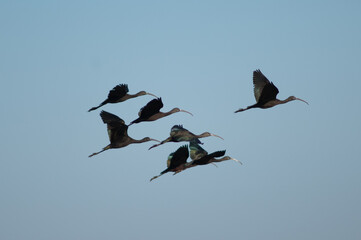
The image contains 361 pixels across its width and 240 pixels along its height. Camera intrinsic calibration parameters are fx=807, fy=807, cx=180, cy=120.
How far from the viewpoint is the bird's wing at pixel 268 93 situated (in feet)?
154

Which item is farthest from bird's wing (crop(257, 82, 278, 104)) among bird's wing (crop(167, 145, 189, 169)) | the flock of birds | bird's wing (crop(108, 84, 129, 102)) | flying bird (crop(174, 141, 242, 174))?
bird's wing (crop(108, 84, 129, 102))

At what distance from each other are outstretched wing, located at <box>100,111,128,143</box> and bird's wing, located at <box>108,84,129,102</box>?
40.1 inches

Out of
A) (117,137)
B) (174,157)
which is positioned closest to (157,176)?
(174,157)

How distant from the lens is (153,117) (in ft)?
155

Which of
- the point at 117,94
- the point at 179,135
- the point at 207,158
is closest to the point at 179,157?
the point at 207,158

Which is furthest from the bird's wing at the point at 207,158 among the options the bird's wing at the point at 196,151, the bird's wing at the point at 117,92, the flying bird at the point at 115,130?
the bird's wing at the point at 117,92

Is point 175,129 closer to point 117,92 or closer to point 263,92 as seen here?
point 117,92

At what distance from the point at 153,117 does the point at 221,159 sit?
469 centimetres

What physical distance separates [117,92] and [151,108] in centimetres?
242

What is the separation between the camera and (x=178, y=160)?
4481 centimetres

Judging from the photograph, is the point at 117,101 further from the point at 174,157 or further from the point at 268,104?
the point at 268,104

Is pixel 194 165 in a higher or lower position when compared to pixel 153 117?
lower

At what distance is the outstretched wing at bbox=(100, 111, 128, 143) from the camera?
46.6m

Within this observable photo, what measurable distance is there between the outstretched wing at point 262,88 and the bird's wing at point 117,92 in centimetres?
764
